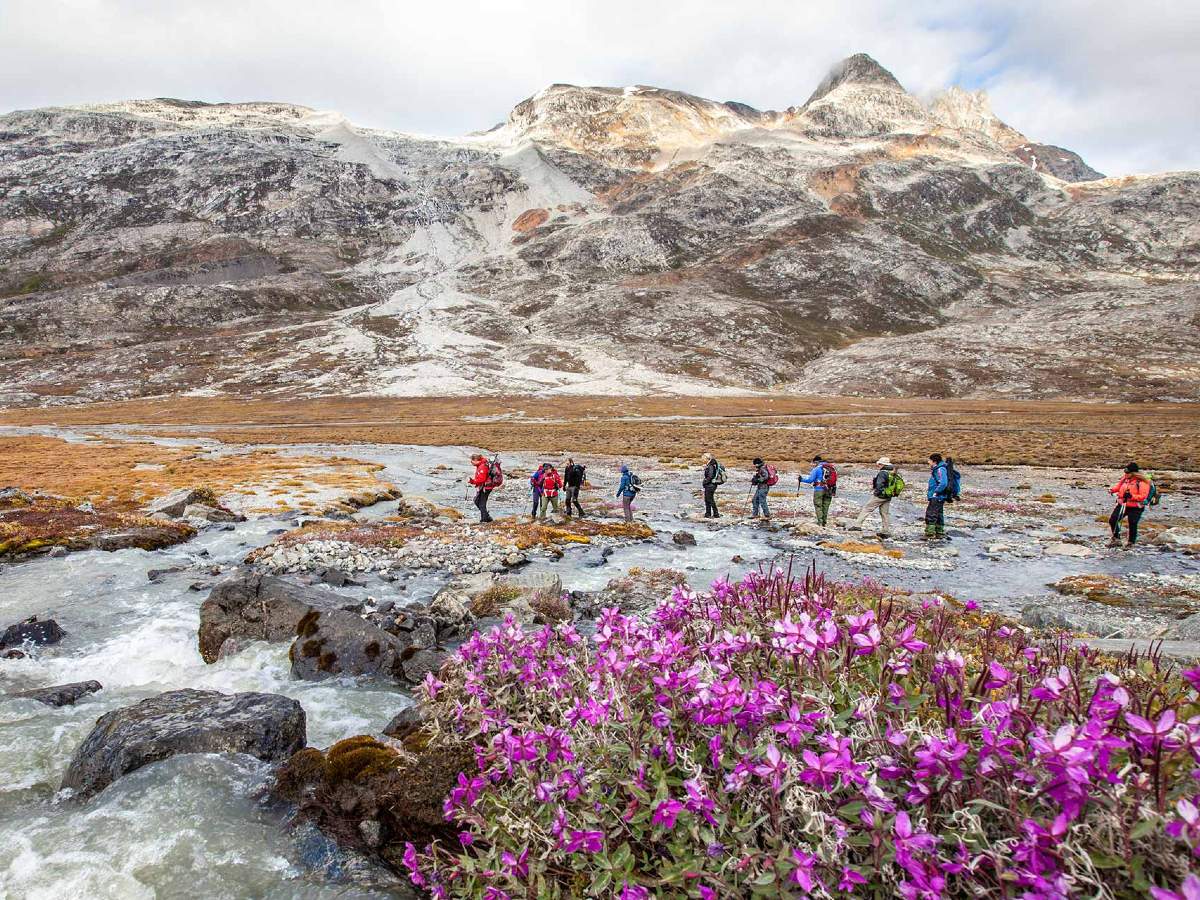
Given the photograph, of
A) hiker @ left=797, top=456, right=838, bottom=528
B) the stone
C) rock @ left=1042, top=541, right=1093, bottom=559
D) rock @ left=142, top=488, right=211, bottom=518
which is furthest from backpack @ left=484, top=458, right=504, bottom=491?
rock @ left=1042, top=541, right=1093, bottom=559

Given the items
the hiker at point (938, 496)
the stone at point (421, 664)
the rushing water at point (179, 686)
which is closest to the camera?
the rushing water at point (179, 686)

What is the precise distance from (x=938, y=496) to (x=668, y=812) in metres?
24.7

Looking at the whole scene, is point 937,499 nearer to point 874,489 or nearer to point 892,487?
point 892,487

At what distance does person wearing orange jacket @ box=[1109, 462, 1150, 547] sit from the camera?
21.9 metres

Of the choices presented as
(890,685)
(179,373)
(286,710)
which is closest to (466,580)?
(286,710)

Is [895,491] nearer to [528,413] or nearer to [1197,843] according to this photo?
[1197,843]

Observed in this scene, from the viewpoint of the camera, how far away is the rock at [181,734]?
7945mm

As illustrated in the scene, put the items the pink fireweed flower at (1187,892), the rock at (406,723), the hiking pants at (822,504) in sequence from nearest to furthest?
1. the pink fireweed flower at (1187,892)
2. the rock at (406,723)
3. the hiking pants at (822,504)

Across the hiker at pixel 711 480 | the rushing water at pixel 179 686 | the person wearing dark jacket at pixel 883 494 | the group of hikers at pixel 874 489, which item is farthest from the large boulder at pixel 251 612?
the person wearing dark jacket at pixel 883 494

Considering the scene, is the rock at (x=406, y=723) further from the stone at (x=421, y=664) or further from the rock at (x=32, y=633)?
the rock at (x=32, y=633)

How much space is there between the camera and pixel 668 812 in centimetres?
316

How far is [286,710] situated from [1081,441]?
7521 cm

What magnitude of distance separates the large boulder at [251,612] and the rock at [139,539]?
35.4 feet

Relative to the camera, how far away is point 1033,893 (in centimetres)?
240
